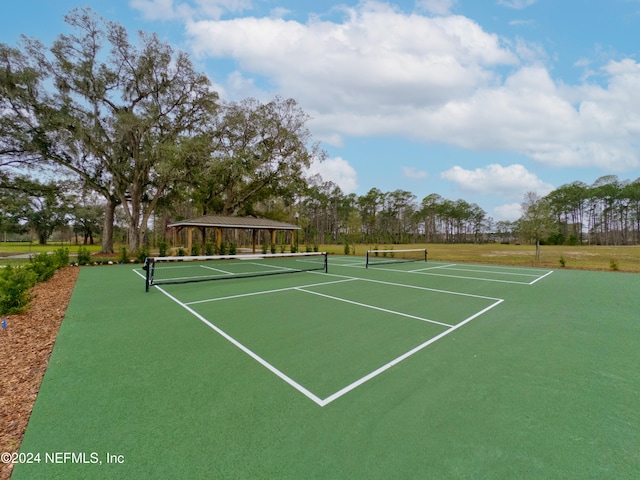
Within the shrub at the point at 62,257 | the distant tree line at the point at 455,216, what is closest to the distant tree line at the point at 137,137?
the shrub at the point at 62,257

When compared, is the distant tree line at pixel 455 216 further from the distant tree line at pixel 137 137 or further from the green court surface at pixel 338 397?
the green court surface at pixel 338 397

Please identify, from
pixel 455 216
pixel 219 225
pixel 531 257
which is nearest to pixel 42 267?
pixel 219 225

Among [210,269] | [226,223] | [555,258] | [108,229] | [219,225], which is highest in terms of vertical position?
[226,223]

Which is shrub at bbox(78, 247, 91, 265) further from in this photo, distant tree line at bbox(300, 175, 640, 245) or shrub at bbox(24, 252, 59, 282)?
distant tree line at bbox(300, 175, 640, 245)

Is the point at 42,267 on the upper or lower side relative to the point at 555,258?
upper

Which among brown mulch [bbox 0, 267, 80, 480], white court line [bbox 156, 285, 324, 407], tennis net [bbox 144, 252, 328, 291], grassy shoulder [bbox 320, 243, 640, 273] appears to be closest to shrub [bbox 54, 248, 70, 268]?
tennis net [bbox 144, 252, 328, 291]

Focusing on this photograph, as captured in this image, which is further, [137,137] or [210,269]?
[137,137]

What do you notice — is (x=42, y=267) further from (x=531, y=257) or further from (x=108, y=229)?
(x=531, y=257)

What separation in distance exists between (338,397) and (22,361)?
366 cm

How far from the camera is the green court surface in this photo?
171cm

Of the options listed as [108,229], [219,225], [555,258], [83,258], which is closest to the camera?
[83,258]

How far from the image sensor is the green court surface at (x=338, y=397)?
5.59ft

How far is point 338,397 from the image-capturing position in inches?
95.4

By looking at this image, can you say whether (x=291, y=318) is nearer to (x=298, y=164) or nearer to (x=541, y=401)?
(x=541, y=401)
